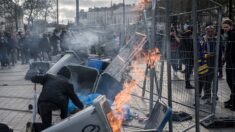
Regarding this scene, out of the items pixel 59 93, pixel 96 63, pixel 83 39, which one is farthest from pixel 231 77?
pixel 83 39

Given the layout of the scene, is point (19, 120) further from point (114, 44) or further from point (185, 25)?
point (114, 44)

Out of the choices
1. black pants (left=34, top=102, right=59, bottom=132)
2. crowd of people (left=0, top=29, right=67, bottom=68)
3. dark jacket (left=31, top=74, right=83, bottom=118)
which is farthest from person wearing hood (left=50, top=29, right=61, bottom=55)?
black pants (left=34, top=102, right=59, bottom=132)

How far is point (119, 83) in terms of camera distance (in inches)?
342

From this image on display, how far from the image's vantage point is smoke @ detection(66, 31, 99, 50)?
724 inches

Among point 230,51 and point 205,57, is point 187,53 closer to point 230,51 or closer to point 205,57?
point 205,57

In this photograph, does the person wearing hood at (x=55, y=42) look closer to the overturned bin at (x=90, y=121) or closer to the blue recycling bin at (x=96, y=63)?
the blue recycling bin at (x=96, y=63)

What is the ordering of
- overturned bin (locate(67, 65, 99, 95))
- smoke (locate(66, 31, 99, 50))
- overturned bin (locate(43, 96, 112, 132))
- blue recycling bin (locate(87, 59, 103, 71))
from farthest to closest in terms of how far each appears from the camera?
smoke (locate(66, 31, 99, 50)), blue recycling bin (locate(87, 59, 103, 71)), overturned bin (locate(67, 65, 99, 95)), overturned bin (locate(43, 96, 112, 132))

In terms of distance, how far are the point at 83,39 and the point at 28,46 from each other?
425 centimetres

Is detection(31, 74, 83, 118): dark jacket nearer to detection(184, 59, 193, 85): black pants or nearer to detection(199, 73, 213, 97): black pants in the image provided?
detection(184, 59, 193, 85): black pants

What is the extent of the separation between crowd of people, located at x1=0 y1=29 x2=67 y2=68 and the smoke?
3.60 ft

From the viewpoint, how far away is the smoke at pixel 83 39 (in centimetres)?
1839

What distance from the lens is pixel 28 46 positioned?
2183cm

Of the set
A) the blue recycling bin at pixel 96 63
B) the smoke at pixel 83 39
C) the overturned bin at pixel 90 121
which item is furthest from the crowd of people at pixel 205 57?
the smoke at pixel 83 39

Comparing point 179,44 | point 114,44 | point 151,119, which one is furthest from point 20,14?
point 151,119
